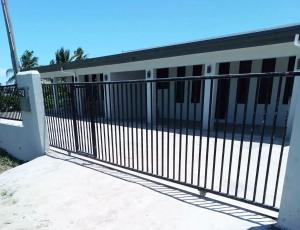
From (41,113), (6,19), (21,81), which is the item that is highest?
(6,19)

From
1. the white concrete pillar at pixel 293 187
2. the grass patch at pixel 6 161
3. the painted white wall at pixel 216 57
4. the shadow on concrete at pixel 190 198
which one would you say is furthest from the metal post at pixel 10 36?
the white concrete pillar at pixel 293 187

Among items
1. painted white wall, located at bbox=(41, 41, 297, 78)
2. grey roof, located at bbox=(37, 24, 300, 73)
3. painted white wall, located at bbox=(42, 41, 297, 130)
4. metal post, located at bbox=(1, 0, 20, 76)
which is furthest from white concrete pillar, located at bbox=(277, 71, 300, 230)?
metal post, located at bbox=(1, 0, 20, 76)

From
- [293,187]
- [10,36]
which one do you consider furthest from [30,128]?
[10,36]

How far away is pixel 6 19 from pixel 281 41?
14.3 m

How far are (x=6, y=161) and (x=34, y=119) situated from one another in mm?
2294

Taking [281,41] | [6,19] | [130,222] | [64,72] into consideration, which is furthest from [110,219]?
[6,19]

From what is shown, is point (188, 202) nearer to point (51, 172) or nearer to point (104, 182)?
point (104, 182)

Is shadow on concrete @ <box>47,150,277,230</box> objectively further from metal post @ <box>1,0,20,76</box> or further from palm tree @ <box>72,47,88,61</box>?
palm tree @ <box>72,47,88,61</box>

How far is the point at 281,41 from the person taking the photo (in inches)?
207

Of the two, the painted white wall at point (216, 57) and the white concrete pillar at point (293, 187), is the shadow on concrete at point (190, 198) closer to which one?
the white concrete pillar at point (293, 187)

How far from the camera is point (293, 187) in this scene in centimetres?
216

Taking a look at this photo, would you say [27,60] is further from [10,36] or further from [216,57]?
[216,57]

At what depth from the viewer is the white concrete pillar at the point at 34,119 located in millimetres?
5145

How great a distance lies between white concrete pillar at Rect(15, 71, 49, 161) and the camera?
514cm
